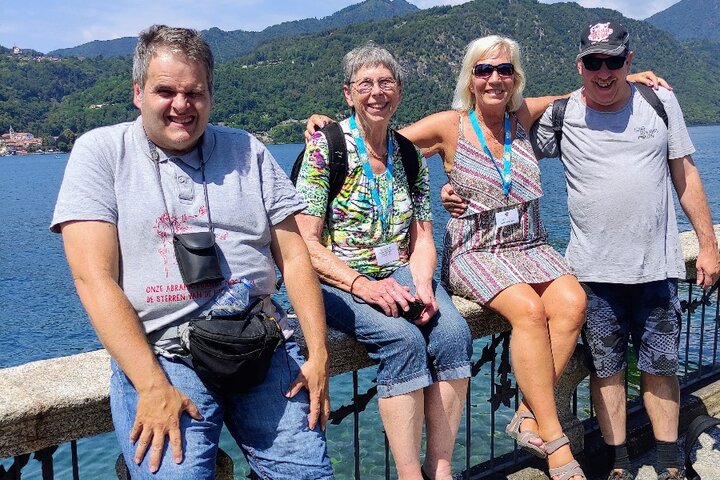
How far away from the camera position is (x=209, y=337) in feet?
7.47

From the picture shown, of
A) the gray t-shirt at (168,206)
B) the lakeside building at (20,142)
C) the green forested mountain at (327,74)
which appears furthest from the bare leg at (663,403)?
the lakeside building at (20,142)

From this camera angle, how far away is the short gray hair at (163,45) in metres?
2.38

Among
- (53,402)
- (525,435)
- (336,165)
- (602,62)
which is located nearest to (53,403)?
(53,402)

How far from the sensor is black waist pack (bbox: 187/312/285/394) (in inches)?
90.0

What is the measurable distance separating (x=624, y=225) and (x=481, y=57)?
3.53 ft

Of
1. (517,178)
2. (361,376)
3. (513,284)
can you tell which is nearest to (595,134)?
(517,178)

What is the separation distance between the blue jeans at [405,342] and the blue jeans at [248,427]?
0.39m

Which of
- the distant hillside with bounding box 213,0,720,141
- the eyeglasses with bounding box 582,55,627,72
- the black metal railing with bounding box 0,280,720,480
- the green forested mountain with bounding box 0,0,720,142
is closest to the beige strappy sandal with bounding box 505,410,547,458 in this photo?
the black metal railing with bounding box 0,280,720,480

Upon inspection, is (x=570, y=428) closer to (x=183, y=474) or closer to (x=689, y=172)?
(x=689, y=172)

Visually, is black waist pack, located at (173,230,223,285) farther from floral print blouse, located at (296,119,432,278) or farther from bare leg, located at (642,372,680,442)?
bare leg, located at (642,372,680,442)

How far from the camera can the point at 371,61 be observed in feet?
10.8

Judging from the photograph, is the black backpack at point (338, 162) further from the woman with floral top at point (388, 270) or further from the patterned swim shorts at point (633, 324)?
the patterned swim shorts at point (633, 324)

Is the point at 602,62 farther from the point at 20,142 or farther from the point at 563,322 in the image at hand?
the point at 20,142

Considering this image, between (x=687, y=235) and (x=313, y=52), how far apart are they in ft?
561
